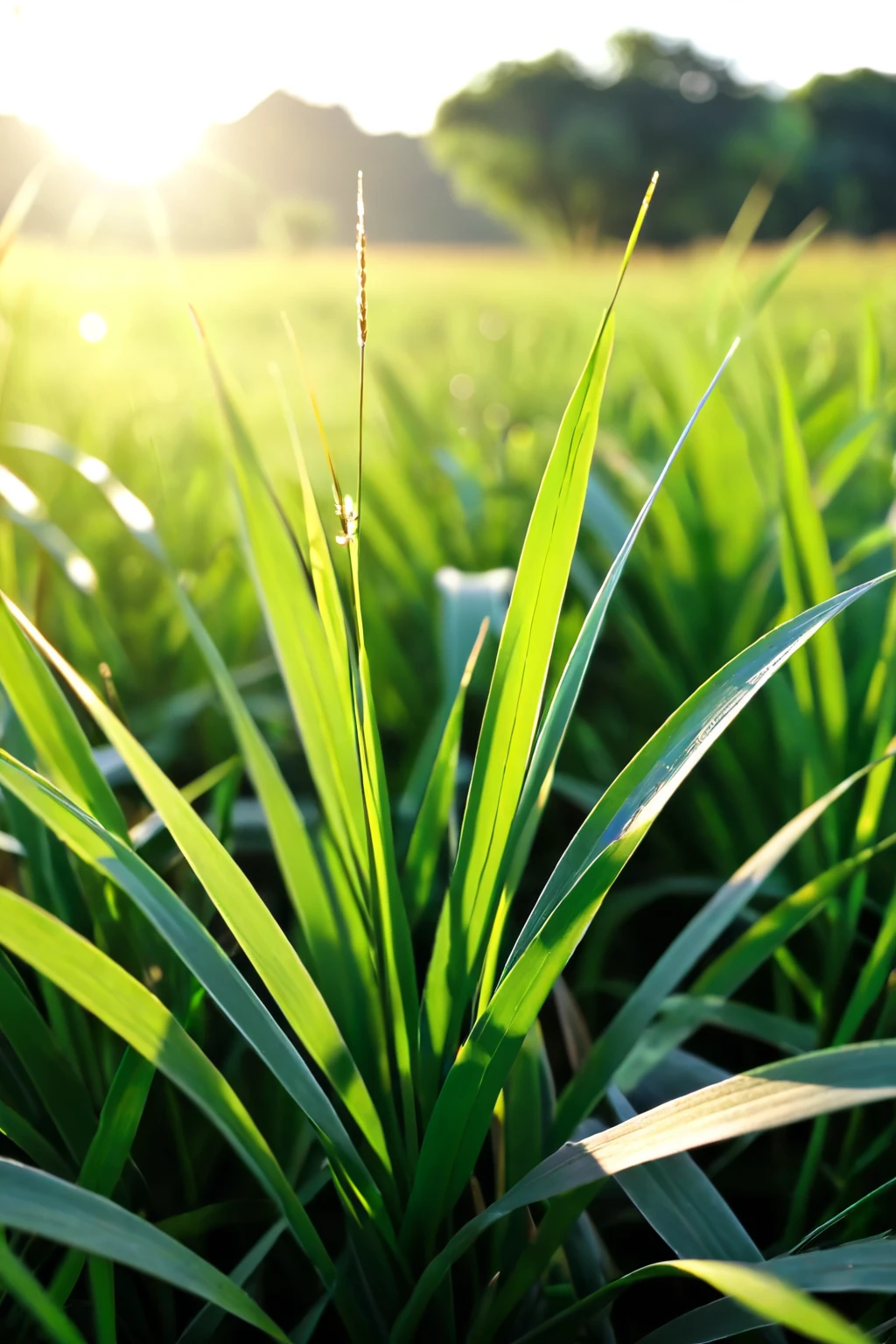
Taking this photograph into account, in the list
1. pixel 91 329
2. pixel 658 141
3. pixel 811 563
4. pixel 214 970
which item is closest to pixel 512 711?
pixel 214 970

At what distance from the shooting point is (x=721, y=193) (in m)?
18.8

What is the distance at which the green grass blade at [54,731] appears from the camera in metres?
0.29

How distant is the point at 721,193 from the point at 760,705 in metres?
21.3

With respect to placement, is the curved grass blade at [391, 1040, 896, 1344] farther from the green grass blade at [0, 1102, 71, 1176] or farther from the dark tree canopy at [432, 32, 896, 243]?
the dark tree canopy at [432, 32, 896, 243]

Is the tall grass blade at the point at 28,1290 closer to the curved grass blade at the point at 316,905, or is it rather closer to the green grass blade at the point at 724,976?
the curved grass blade at the point at 316,905

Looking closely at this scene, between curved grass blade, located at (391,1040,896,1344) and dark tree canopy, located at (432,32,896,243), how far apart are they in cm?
1988

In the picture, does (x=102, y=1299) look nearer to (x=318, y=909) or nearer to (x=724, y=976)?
(x=318, y=909)

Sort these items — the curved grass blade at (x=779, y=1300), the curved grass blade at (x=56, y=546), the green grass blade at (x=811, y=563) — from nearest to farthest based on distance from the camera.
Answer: the curved grass blade at (x=779, y=1300)
the green grass blade at (x=811, y=563)
the curved grass blade at (x=56, y=546)

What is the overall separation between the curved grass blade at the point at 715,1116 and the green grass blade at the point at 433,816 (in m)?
0.11

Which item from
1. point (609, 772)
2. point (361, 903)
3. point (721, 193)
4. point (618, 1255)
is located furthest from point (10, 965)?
point (721, 193)

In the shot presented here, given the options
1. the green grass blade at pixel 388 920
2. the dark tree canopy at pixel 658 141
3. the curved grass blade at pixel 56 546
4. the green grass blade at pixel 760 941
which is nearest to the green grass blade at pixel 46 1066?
the green grass blade at pixel 388 920

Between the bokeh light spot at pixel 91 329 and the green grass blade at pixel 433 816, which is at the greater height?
the bokeh light spot at pixel 91 329

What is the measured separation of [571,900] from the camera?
0.79ft

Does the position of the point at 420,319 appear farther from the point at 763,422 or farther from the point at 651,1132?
the point at 651,1132
